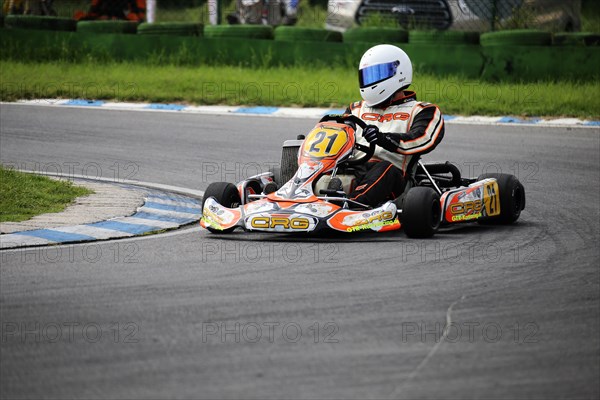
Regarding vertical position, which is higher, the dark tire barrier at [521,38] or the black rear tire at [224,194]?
the dark tire barrier at [521,38]

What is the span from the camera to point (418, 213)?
706 cm

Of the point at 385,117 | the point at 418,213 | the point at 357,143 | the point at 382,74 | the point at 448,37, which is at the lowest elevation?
the point at 418,213

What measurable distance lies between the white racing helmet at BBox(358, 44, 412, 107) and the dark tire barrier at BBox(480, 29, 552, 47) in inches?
252

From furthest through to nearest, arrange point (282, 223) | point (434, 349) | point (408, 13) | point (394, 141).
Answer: point (408, 13)
point (394, 141)
point (282, 223)
point (434, 349)

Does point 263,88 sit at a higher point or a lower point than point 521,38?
lower

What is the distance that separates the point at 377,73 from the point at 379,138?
1.87 ft

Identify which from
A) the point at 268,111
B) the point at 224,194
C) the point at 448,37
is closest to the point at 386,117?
the point at 224,194

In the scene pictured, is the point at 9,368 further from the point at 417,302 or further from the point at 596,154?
the point at 596,154

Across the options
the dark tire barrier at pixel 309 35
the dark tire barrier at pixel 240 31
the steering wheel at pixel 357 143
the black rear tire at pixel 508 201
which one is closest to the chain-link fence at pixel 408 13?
the dark tire barrier at pixel 240 31

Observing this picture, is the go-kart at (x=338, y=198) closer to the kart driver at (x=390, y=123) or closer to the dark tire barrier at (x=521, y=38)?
the kart driver at (x=390, y=123)

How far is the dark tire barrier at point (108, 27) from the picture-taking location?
610 inches

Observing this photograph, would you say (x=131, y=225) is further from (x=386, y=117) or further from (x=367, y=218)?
(x=386, y=117)

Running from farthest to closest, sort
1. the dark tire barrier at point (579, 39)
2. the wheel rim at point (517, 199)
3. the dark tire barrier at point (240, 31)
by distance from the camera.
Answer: the dark tire barrier at point (240, 31)
the dark tire barrier at point (579, 39)
the wheel rim at point (517, 199)

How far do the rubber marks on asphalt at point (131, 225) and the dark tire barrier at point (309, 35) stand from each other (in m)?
6.35
